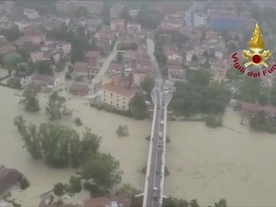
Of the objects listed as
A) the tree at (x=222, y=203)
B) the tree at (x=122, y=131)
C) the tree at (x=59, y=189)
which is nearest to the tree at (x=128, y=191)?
the tree at (x=59, y=189)

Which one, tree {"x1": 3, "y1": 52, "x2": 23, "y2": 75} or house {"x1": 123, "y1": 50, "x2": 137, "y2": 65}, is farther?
house {"x1": 123, "y1": 50, "x2": 137, "y2": 65}

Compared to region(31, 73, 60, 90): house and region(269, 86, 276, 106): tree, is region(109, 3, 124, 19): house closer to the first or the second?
region(31, 73, 60, 90): house

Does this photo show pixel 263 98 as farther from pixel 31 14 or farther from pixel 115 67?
pixel 31 14

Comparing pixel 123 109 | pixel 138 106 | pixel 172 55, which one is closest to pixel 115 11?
pixel 172 55

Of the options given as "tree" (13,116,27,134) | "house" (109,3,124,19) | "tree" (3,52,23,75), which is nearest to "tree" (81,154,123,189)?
"tree" (13,116,27,134)

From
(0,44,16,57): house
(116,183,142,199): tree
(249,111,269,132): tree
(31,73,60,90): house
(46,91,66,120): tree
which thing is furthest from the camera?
(0,44,16,57): house

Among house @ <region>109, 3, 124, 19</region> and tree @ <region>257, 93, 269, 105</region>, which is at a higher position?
house @ <region>109, 3, 124, 19</region>

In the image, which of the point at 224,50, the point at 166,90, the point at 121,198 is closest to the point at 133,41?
the point at 224,50

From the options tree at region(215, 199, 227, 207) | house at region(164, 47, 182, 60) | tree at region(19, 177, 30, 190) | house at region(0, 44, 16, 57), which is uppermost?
house at region(164, 47, 182, 60)

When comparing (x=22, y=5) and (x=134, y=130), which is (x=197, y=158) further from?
(x=22, y=5)
